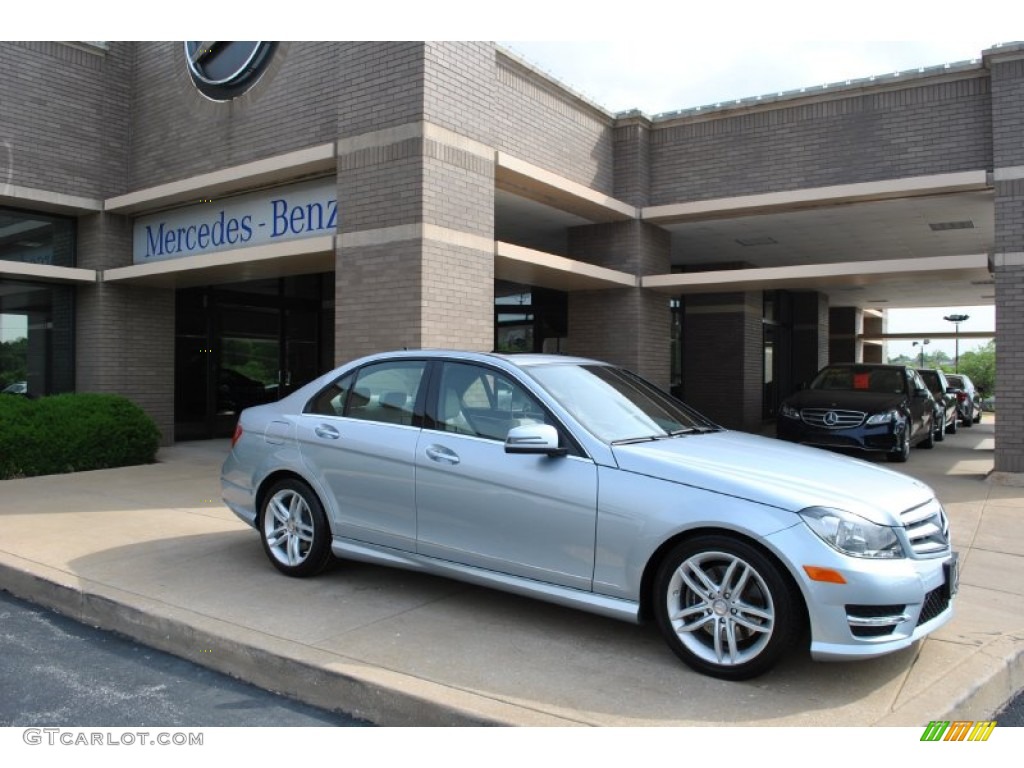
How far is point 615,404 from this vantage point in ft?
16.0

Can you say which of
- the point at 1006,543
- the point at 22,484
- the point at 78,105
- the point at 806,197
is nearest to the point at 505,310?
the point at 806,197

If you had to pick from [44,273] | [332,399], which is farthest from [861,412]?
[44,273]

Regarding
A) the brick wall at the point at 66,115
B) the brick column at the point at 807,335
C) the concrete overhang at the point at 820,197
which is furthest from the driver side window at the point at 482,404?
the brick column at the point at 807,335

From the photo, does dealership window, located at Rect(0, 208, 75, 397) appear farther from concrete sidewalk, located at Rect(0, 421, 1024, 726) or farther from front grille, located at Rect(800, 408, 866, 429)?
front grille, located at Rect(800, 408, 866, 429)

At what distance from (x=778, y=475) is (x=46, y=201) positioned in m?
11.7

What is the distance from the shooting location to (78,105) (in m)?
12.2

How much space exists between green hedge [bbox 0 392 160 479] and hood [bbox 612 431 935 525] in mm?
8683

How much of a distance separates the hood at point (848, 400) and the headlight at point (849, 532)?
883 centimetres

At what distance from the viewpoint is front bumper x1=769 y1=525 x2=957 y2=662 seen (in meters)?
3.57

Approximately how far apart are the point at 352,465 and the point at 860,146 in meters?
9.26

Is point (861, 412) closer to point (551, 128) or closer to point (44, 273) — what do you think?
point (551, 128)

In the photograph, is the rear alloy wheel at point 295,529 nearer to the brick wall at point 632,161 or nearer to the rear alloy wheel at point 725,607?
the rear alloy wheel at point 725,607

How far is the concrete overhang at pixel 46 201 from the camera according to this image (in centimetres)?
1150
